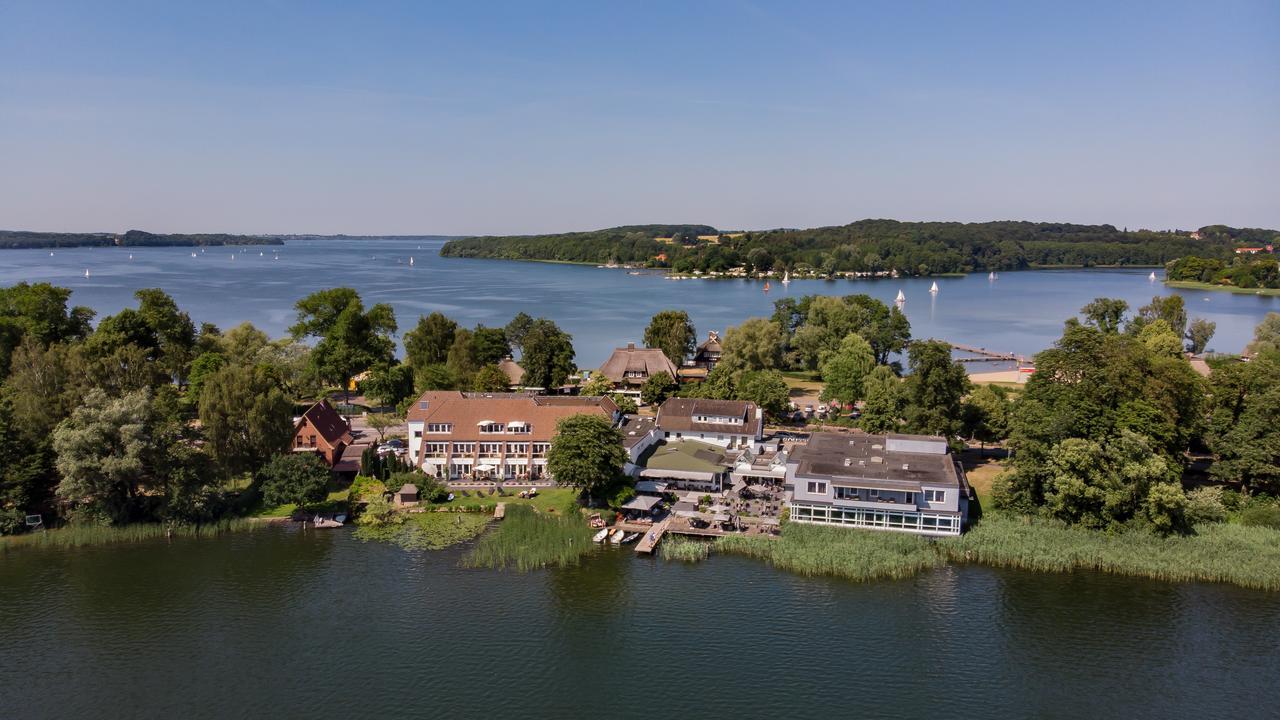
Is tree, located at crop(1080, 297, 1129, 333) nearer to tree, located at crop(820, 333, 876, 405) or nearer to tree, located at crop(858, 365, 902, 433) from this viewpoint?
tree, located at crop(820, 333, 876, 405)

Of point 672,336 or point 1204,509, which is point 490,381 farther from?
point 1204,509

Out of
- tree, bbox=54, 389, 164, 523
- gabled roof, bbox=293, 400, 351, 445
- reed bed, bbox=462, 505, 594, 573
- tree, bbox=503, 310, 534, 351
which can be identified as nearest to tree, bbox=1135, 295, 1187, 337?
tree, bbox=503, 310, 534, 351

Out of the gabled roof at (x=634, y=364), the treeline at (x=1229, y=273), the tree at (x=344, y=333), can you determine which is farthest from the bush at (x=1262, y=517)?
the treeline at (x=1229, y=273)

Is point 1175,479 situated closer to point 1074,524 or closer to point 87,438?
point 1074,524

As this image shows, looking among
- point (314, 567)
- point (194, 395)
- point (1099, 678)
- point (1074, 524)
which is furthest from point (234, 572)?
point (1074, 524)

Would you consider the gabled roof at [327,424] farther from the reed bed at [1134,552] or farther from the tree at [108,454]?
the reed bed at [1134,552]
